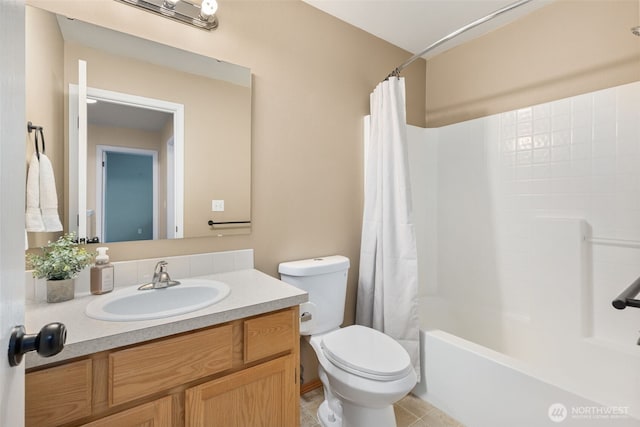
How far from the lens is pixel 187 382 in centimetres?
99

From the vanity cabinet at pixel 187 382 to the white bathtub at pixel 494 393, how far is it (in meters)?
0.95

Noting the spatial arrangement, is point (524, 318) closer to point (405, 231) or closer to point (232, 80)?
point (405, 231)

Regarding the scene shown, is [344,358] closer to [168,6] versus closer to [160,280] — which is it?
[160,280]

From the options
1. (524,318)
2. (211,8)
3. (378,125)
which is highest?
(211,8)

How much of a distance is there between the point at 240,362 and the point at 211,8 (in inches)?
63.1

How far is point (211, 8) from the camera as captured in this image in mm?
1453

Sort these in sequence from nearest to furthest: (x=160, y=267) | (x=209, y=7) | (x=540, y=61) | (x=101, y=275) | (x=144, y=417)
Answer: (x=144, y=417), (x=101, y=275), (x=160, y=267), (x=209, y=7), (x=540, y=61)

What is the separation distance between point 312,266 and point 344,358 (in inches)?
20.2

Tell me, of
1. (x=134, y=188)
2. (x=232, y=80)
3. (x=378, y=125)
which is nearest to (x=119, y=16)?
(x=232, y=80)

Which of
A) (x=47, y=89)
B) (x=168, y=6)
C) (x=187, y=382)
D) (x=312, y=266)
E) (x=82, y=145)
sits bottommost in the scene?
(x=187, y=382)

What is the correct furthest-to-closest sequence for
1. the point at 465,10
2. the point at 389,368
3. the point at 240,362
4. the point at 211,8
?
the point at 465,10
the point at 211,8
the point at 389,368
the point at 240,362

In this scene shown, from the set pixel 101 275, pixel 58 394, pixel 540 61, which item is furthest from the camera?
pixel 540 61

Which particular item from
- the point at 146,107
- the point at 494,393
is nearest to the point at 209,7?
the point at 146,107

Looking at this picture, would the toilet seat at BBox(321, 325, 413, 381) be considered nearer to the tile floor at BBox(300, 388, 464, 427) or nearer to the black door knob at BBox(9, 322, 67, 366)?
Answer: the tile floor at BBox(300, 388, 464, 427)
